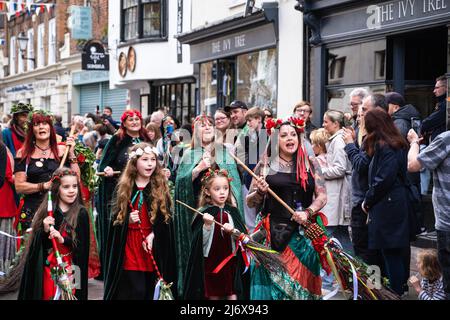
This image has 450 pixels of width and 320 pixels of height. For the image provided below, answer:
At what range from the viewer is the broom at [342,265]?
6805 mm

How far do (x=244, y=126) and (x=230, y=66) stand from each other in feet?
25.2

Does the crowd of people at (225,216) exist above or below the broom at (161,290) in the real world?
above

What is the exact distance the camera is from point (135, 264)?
7.28 m

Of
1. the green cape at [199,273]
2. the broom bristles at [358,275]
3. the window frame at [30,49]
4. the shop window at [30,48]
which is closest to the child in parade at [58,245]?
the green cape at [199,273]

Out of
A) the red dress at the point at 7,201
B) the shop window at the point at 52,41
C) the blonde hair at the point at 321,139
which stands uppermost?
the shop window at the point at 52,41

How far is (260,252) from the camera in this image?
22.6 feet

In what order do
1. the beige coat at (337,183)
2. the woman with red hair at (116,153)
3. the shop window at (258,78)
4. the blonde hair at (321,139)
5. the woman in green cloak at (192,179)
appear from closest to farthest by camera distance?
the woman in green cloak at (192,179) < the beige coat at (337,183) < the blonde hair at (321,139) < the woman with red hair at (116,153) < the shop window at (258,78)

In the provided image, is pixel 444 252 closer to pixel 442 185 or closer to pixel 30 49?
pixel 442 185

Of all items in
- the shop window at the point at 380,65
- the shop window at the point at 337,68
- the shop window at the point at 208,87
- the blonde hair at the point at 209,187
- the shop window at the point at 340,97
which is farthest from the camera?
the shop window at the point at 208,87

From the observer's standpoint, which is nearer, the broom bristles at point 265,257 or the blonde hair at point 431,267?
the broom bristles at point 265,257

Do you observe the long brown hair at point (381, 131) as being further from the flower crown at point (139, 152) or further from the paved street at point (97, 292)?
the flower crown at point (139, 152)

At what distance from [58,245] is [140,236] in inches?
30.5

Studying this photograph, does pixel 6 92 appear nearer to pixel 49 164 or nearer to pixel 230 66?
pixel 230 66
